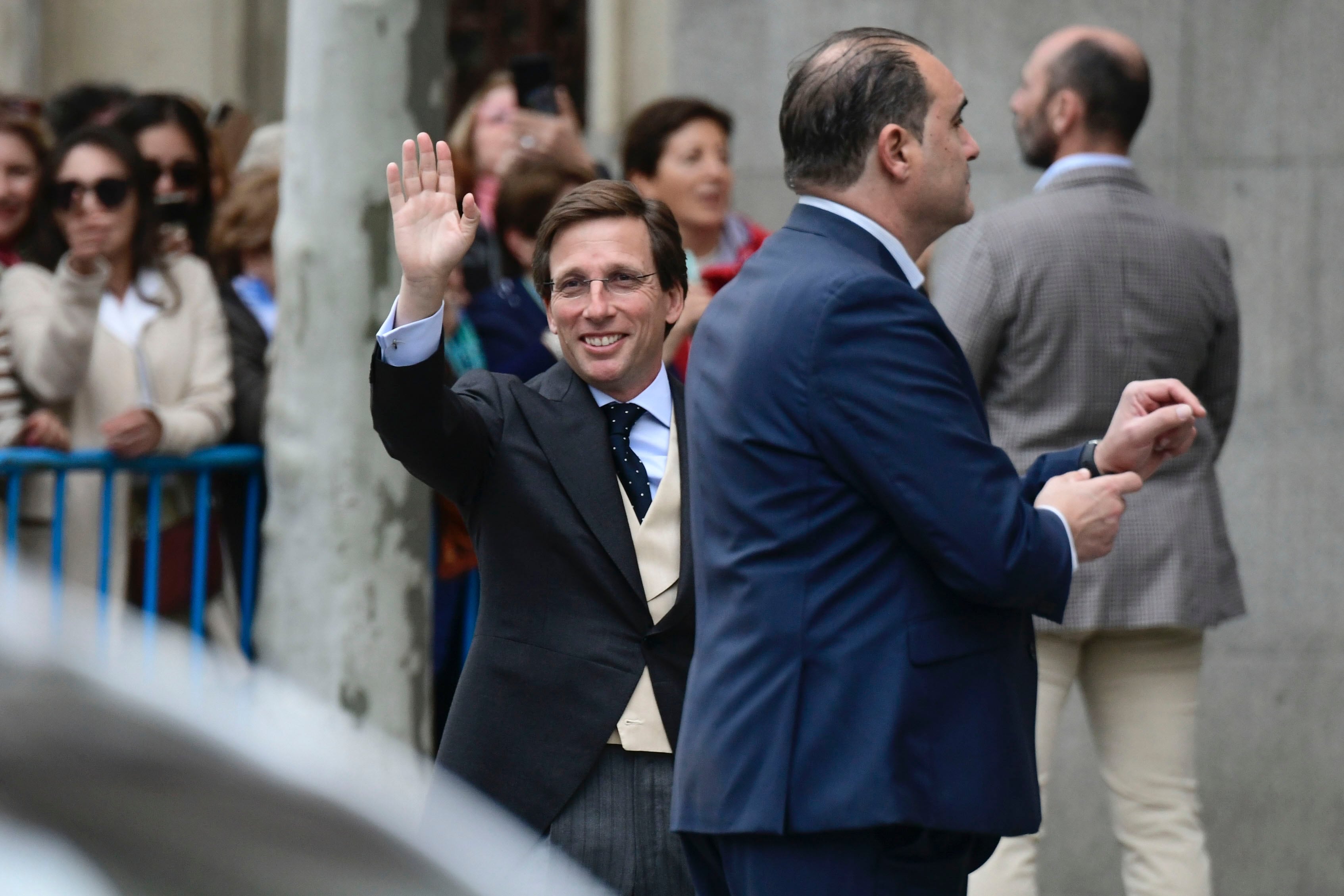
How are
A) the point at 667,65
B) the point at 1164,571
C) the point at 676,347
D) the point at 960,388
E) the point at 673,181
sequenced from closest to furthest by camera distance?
the point at 960,388, the point at 1164,571, the point at 676,347, the point at 673,181, the point at 667,65

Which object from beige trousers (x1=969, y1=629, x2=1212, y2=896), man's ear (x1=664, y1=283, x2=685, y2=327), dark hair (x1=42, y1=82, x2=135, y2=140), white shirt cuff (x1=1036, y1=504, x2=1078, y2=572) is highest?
dark hair (x1=42, y1=82, x2=135, y2=140)

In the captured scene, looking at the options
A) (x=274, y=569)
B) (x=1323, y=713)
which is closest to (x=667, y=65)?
(x=274, y=569)

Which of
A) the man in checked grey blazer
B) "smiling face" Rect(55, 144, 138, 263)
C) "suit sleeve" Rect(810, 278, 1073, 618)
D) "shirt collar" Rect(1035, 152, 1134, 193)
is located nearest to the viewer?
"suit sleeve" Rect(810, 278, 1073, 618)

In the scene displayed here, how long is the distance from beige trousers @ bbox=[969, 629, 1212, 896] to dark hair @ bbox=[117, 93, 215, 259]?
10.5ft

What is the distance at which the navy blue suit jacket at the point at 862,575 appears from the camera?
288 cm

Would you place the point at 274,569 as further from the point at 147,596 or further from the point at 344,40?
the point at 344,40

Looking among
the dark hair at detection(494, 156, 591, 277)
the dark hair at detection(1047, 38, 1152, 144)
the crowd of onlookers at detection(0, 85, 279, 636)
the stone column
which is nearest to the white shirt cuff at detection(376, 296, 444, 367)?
the stone column

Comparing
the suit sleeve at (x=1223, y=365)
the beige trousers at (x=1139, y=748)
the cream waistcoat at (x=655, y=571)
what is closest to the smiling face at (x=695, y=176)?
the suit sleeve at (x=1223, y=365)

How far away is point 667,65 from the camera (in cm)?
755

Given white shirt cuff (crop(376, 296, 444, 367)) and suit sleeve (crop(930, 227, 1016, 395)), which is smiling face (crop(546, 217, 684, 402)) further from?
suit sleeve (crop(930, 227, 1016, 395))

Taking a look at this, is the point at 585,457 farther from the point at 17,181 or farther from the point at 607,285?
the point at 17,181

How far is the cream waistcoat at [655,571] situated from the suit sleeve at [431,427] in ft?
0.92

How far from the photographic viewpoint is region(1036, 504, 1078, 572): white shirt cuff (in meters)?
2.99

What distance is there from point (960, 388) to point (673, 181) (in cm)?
317
